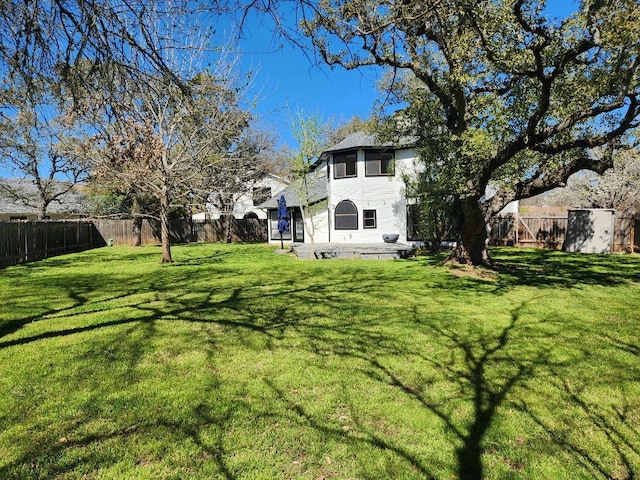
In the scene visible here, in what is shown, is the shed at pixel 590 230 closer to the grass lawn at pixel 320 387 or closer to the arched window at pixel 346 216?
the arched window at pixel 346 216

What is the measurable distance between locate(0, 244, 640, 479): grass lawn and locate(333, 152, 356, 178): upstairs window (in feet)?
39.4

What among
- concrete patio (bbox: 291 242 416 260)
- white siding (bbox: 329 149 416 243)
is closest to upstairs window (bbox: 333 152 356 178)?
white siding (bbox: 329 149 416 243)

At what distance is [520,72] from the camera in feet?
23.5

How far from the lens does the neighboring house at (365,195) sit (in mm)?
18219

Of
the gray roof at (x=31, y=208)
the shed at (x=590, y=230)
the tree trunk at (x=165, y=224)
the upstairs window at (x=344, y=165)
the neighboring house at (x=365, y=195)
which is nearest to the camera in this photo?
the tree trunk at (x=165, y=224)

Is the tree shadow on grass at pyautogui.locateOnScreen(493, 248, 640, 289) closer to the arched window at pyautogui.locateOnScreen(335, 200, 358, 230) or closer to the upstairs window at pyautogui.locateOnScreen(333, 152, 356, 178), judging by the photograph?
the arched window at pyautogui.locateOnScreen(335, 200, 358, 230)

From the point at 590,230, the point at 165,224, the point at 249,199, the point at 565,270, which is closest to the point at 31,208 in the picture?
the point at 249,199

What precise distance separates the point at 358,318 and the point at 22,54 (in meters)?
5.28

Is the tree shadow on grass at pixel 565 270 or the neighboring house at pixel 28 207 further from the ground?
the neighboring house at pixel 28 207

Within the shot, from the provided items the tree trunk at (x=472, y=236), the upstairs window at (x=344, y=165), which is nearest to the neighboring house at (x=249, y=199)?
the upstairs window at (x=344, y=165)

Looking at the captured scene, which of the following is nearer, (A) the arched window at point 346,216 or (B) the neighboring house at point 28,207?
(A) the arched window at point 346,216

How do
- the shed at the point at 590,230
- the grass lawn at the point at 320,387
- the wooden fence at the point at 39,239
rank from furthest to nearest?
the shed at the point at 590,230
the wooden fence at the point at 39,239
the grass lawn at the point at 320,387

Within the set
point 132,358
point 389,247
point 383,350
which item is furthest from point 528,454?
point 389,247

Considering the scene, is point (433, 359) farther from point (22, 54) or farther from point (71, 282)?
point (71, 282)
